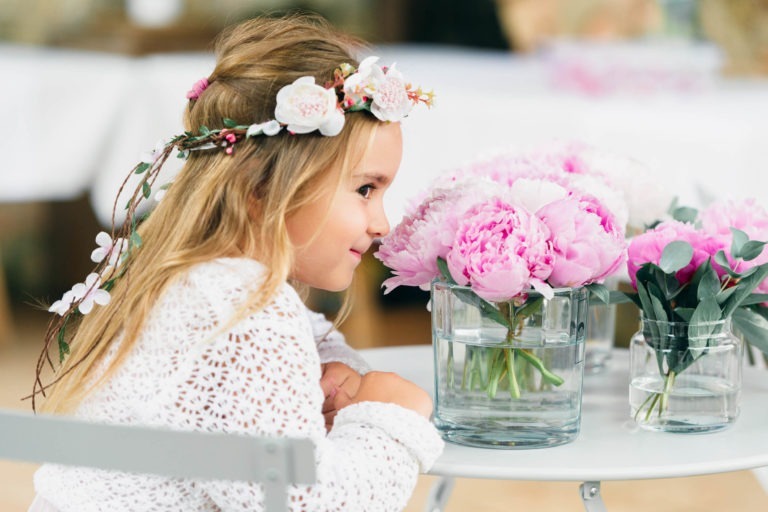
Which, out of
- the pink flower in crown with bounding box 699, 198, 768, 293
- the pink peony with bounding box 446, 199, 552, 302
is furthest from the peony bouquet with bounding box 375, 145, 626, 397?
the pink flower in crown with bounding box 699, 198, 768, 293

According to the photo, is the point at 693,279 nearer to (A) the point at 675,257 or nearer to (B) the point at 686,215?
(A) the point at 675,257

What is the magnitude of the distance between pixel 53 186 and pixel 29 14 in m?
1.14

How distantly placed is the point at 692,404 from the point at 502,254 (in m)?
0.31

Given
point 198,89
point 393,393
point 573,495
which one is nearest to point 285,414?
point 393,393

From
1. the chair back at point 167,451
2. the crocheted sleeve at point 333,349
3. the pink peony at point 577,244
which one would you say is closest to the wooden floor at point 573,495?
→ the crocheted sleeve at point 333,349

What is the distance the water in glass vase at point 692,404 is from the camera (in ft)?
3.92

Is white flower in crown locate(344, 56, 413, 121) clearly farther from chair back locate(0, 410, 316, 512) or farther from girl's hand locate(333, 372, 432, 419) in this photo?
chair back locate(0, 410, 316, 512)

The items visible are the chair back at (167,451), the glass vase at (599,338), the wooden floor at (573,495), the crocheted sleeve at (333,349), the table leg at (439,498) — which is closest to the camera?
the chair back at (167,451)

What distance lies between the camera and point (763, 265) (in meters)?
1.16

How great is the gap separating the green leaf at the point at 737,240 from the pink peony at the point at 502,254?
0.22 m

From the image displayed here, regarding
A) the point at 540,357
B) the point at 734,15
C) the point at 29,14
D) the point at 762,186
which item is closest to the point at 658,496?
the point at 762,186

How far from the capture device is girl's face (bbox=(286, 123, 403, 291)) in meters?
1.14

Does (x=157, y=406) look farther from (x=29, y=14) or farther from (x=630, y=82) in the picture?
(x=29, y=14)

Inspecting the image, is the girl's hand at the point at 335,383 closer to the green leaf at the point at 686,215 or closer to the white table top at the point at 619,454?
the white table top at the point at 619,454
